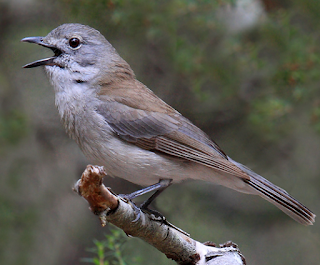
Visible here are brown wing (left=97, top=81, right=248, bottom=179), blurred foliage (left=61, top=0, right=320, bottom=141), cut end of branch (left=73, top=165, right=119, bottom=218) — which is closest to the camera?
cut end of branch (left=73, top=165, right=119, bottom=218)

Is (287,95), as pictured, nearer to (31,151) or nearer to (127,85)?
(127,85)

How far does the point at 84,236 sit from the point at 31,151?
1.37 meters

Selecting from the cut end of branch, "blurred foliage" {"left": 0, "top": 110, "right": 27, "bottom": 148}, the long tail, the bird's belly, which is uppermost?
the long tail

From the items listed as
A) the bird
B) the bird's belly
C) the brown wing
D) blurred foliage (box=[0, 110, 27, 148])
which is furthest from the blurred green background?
the bird's belly

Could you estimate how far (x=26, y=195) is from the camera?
666cm

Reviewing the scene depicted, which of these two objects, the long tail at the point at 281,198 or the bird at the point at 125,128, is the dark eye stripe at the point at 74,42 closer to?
the bird at the point at 125,128

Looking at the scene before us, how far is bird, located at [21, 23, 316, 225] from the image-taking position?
15.1 feet

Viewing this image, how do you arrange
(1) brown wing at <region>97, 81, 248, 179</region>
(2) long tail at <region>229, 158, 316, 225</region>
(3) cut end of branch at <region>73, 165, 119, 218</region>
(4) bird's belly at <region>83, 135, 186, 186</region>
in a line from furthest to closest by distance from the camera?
(2) long tail at <region>229, 158, 316, 225</region>, (1) brown wing at <region>97, 81, 248, 179</region>, (4) bird's belly at <region>83, 135, 186, 186</region>, (3) cut end of branch at <region>73, 165, 119, 218</region>

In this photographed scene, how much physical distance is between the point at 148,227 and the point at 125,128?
1042 mm

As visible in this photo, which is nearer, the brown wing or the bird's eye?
the brown wing

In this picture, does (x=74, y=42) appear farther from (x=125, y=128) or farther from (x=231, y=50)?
(x=231, y=50)

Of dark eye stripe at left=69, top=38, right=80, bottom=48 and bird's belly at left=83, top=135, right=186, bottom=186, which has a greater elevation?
dark eye stripe at left=69, top=38, right=80, bottom=48

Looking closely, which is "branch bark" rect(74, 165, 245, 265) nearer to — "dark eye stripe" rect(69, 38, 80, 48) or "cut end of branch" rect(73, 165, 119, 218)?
"cut end of branch" rect(73, 165, 119, 218)

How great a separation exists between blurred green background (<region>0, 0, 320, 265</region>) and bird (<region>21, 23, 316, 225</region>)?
95 cm
